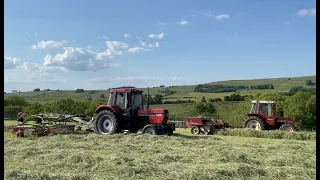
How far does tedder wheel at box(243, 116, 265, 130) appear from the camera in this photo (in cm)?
1702

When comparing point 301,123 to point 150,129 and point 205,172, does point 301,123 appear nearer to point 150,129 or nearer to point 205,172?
point 150,129

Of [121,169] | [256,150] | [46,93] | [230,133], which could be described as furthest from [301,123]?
[46,93]

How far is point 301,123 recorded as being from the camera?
74.5 ft

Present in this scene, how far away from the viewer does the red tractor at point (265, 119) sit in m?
17.0

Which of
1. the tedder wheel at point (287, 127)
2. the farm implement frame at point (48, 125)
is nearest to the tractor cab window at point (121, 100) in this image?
the farm implement frame at point (48, 125)

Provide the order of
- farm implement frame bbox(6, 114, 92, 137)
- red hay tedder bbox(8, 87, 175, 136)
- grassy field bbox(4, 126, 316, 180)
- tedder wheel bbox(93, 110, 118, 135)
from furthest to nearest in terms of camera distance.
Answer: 1. tedder wheel bbox(93, 110, 118, 135)
2. red hay tedder bbox(8, 87, 175, 136)
3. farm implement frame bbox(6, 114, 92, 137)
4. grassy field bbox(4, 126, 316, 180)

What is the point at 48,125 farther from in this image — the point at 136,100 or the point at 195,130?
the point at 195,130

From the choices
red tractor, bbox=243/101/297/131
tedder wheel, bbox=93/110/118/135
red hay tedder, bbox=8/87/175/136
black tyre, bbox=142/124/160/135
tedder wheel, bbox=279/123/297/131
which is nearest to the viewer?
black tyre, bbox=142/124/160/135

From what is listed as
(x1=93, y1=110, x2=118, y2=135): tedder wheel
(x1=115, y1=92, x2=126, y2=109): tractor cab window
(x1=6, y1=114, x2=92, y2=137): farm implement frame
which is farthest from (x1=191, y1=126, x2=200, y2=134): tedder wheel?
(x1=6, y1=114, x2=92, y2=137): farm implement frame

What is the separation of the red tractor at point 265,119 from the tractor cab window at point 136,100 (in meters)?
6.00

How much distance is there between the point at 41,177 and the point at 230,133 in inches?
470

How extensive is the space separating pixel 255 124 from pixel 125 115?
22.6 feet

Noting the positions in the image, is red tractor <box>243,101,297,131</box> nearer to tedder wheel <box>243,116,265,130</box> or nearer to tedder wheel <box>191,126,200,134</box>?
tedder wheel <box>243,116,265,130</box>

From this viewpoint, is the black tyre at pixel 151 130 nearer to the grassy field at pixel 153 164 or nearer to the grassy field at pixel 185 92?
the grassy field at pixel 153 164
